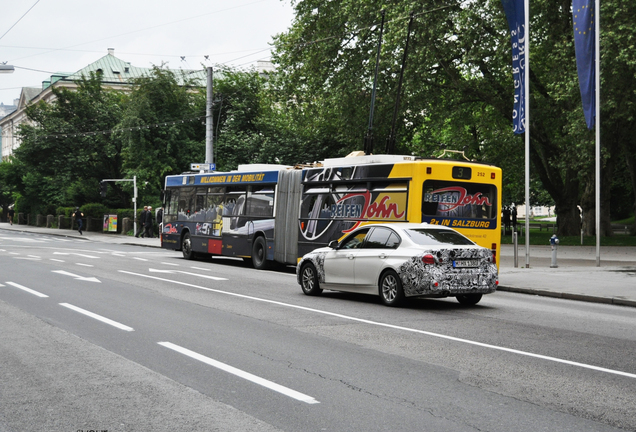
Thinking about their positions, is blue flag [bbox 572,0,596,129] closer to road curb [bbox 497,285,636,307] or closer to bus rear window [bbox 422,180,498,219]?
bus rear window [bbox 422,180,498,219]

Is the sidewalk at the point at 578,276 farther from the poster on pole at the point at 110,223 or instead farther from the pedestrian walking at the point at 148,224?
the poster on pole at the point at 110,223

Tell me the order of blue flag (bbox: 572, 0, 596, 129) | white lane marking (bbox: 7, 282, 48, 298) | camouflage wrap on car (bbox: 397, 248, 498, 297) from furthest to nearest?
1. blue flag (bbox: 572, 0, 596, 129)
2. white lane marking (bbox: 7, 282, 48, 298)
3. camouflage wrap on car (bbox: 397, 248, 498, 297)

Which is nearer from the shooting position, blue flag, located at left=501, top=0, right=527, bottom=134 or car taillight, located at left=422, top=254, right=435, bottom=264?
car taillight, located at left=422, top=254, right=435, bottom=264

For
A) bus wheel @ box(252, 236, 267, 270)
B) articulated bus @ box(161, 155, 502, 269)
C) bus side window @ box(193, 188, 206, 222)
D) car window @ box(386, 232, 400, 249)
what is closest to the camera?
car window @ box(386, 232, 400, 249)

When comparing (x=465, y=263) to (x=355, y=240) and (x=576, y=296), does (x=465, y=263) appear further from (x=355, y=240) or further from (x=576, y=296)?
(x=576, y=296)

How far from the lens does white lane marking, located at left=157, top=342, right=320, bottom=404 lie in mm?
6117

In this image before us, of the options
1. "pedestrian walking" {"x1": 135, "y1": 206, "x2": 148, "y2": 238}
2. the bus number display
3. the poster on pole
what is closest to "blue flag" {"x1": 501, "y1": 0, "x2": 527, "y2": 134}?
the bus number display

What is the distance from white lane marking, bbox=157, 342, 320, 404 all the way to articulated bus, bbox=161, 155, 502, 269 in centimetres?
950

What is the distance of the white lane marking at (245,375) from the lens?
6.12 m

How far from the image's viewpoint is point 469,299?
1345 cm

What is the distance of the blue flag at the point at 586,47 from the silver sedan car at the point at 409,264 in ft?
31.2

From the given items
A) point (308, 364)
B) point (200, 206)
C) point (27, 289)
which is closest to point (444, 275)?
point (308, 364)

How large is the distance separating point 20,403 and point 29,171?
6802 centimetres

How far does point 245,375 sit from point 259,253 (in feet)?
52.6
